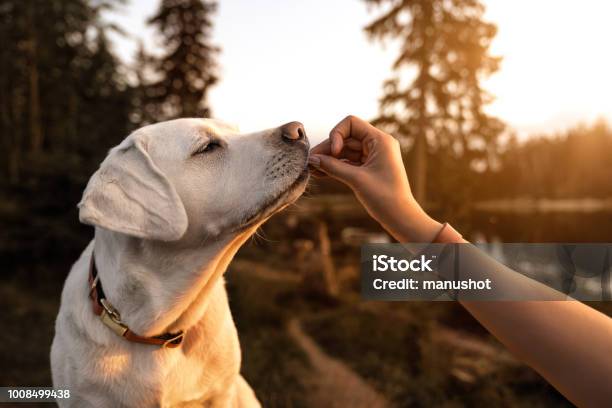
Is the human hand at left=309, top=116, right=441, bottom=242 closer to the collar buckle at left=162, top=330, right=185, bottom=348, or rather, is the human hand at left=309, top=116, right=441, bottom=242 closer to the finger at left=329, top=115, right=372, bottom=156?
the finger at left=329, top=115, right=372, bottom=156

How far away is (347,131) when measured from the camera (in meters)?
2.08

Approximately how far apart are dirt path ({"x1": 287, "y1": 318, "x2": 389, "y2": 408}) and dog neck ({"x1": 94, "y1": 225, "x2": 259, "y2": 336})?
3711mm

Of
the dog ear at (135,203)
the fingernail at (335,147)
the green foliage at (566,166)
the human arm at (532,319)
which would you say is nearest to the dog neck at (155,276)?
the dog ear at (135,203)

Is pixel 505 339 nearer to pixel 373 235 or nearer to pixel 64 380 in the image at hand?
pixel 64 380

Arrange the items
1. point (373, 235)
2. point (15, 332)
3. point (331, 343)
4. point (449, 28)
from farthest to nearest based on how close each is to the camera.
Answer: point (373, 235)
point (449, 28)
point (331, 343)
point (15, 332)

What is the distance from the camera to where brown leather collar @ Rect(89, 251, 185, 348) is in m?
2.36

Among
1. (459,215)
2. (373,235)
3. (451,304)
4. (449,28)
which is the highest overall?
(449,28)

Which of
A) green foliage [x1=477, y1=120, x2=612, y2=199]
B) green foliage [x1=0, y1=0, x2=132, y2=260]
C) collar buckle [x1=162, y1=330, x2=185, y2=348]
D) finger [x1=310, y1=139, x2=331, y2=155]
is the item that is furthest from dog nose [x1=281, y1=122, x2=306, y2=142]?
green foliage [x1=477, y1=120, x2=612, y2=199]

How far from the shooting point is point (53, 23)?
50.8ft

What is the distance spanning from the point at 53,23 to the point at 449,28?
12645 millimetres

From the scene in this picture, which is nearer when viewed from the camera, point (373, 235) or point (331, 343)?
point (331, 343)

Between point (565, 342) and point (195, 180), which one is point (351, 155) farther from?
point (565, 342)

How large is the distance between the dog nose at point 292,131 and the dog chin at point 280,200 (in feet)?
0.55

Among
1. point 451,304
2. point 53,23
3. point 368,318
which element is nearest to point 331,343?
point 368,318
